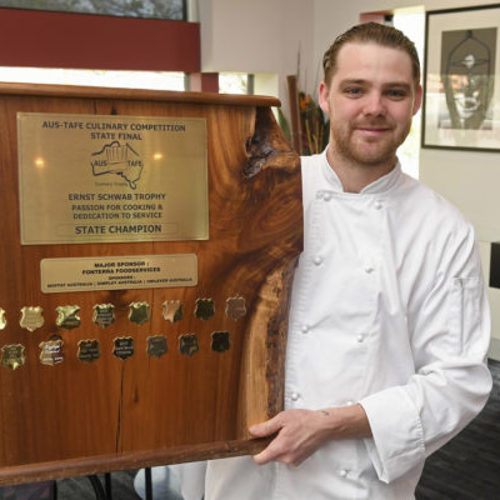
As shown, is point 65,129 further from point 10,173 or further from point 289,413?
point 289,413

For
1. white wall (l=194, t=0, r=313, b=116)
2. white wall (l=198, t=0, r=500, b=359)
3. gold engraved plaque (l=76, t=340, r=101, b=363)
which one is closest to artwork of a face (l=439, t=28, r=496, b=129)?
white wall (l=198, t=0, r=500, b=359)

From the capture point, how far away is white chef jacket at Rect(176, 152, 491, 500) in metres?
1.25

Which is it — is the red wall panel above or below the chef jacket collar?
above

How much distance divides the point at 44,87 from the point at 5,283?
285mm

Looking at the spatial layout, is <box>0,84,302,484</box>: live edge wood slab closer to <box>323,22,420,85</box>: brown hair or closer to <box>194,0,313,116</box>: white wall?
<box>323,22,420,85</box>: brown hair

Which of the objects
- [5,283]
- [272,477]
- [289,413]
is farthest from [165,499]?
[5,283]

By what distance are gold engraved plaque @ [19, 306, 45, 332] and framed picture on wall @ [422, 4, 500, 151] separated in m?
4.38

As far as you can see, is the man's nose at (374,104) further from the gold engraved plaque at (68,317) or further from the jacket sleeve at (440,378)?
the gold engraved plaque at (68,317)

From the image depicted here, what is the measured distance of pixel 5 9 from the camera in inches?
192

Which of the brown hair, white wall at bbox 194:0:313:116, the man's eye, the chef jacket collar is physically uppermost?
white wall at bbox 194:0:313:116

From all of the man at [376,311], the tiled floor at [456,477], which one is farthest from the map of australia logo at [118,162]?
the tiled floor at [456,477]

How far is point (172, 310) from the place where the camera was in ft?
3.76

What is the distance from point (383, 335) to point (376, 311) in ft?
0.15

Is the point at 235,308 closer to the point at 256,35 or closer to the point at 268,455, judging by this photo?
the point at 268,455
